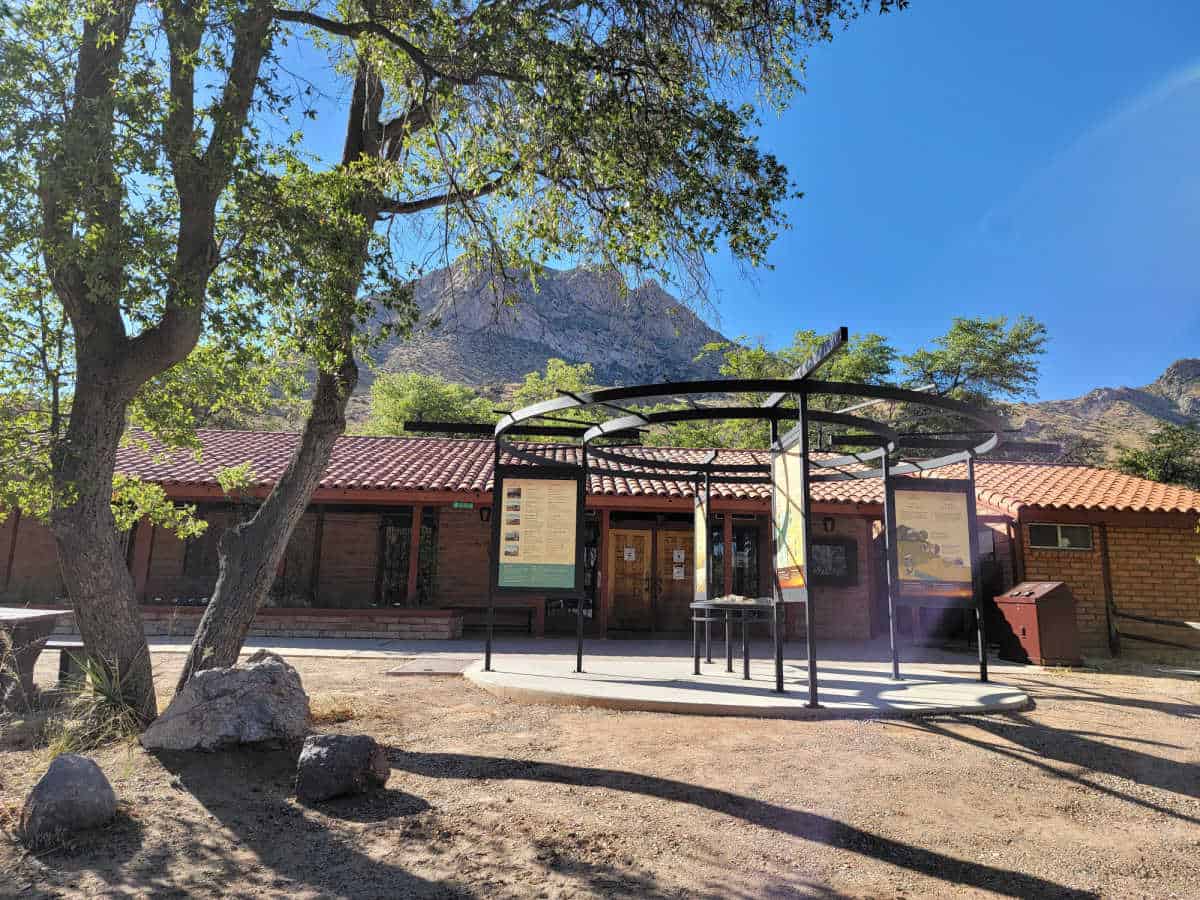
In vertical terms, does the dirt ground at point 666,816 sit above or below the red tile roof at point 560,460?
below

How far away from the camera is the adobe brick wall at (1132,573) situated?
1281 centimetres

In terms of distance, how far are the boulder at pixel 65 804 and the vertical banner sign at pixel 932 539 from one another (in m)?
6.91

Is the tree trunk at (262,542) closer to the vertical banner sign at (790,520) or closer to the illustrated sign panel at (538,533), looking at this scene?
the illustrated sign panel at (538,533)

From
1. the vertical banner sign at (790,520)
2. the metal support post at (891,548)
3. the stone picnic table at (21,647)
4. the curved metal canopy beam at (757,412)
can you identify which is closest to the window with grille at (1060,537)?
the curved metal canopy beam at (757,412)

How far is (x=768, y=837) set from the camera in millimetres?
3475

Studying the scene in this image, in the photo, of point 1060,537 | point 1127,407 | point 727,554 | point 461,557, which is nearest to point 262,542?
point 461,557

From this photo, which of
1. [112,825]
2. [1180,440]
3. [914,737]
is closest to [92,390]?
[112,825]

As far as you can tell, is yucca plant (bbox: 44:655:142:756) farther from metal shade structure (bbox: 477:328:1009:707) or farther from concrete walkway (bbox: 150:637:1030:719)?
metal shade structure (bbox: 477:328:1009:707)

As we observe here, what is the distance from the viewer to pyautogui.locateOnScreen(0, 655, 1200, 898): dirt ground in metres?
3.05

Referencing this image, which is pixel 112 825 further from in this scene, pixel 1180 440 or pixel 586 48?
pixel 1180 440

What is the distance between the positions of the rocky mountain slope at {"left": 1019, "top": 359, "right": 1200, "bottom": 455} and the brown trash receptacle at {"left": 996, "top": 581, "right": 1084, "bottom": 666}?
56.0m

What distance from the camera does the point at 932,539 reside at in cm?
808

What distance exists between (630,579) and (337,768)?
11084 mm

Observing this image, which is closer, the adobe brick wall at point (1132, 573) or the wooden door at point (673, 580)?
the adobe brick wall at point (1132, 573)
